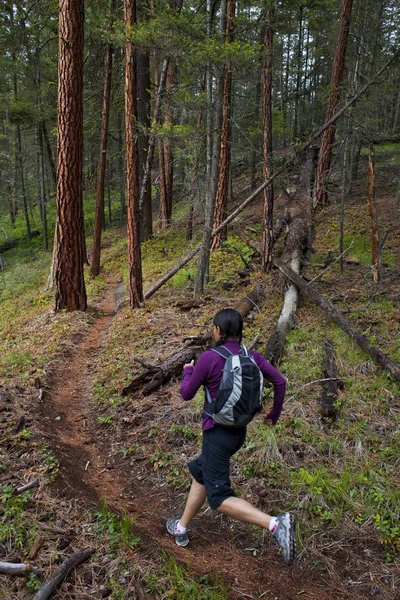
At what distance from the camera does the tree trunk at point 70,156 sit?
29.9ft

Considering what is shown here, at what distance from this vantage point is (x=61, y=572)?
2752 mm

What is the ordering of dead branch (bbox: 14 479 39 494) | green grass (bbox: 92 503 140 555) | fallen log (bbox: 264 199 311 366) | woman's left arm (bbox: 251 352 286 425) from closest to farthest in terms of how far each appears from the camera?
green grass (bbox: 92 503 140 555), woman's left arm (bbox: 251 352 286 425), dead branch (bbox: 14 479 39 494), fallen log (bbox: 264 199 311 366)

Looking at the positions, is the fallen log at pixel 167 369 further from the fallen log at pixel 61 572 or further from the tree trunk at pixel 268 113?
the tree trunk at pixel 268 113

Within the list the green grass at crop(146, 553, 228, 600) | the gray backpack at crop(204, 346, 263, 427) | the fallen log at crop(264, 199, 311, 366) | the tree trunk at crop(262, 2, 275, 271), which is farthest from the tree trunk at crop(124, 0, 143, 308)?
the green grass at crop(146, 553, 228, 600)

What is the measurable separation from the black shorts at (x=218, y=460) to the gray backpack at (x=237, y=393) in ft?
0.49

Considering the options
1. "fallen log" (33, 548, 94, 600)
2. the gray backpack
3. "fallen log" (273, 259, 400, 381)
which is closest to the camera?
"fallen log" (33, 548, 94, 600)

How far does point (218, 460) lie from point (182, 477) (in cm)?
153

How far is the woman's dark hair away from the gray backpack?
18 centimetres

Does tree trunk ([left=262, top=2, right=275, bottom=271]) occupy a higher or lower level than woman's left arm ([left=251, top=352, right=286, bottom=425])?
higher

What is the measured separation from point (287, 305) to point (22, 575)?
22.4 feet

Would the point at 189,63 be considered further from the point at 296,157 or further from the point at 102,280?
the point at 102,280

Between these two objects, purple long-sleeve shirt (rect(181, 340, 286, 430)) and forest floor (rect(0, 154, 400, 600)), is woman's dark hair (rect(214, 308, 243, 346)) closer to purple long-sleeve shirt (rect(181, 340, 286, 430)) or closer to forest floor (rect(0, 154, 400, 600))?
purple long-sleeve shirt (rect(181, 340, 286, 430))

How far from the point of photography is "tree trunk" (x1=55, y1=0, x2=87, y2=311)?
9.12m

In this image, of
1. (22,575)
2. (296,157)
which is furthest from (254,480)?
(296,157)
